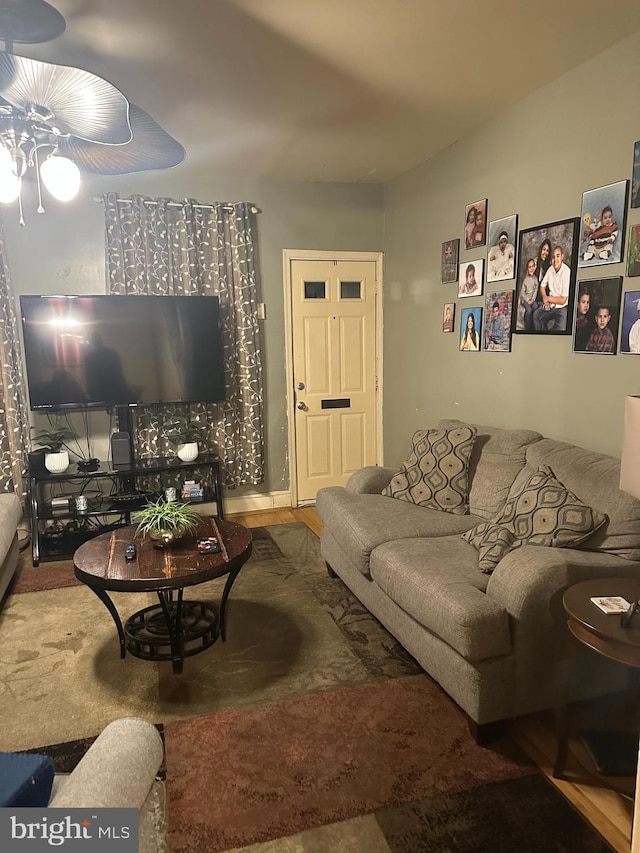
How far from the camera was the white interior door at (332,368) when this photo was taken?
16.4 ft

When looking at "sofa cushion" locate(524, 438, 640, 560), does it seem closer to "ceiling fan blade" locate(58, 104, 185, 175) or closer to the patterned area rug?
the patterned area rug

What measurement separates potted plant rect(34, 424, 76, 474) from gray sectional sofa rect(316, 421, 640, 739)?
7.07 feet

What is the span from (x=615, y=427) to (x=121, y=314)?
3309mm

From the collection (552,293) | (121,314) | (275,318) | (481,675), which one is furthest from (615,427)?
(121,314)

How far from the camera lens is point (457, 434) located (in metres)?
3.42

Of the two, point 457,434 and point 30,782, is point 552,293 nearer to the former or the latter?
point 457,434

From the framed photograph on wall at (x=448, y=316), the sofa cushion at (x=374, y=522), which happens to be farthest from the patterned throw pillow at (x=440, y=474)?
the framed photograph on wall at (x=448, y=316)

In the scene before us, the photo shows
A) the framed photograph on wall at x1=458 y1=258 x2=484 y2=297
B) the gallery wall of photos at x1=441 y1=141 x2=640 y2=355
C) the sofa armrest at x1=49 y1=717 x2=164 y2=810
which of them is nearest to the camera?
the sofa armrest at x1=49 y1=717 x2=164 y2=810

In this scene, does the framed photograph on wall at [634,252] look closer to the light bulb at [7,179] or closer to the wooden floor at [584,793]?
the wooden floor at [584,793]

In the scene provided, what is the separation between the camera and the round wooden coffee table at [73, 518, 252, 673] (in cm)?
243

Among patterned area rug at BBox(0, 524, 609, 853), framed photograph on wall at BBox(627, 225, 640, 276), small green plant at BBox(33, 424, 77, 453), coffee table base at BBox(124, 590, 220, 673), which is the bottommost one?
patterned area rug at BBox(0, 524, 609, 853)

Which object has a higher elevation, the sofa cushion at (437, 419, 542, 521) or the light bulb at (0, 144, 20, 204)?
the light bulb at (0, 144, 20, 204)

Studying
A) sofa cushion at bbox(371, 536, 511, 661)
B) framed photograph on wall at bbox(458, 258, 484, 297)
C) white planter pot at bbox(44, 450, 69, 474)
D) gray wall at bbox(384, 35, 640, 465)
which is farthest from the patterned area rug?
framed photograph on wall at bbox(458, 258, 484, 297)

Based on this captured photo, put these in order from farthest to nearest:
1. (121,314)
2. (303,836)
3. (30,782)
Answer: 1. (121,314)
2. (303,836)
3. (30,782)
